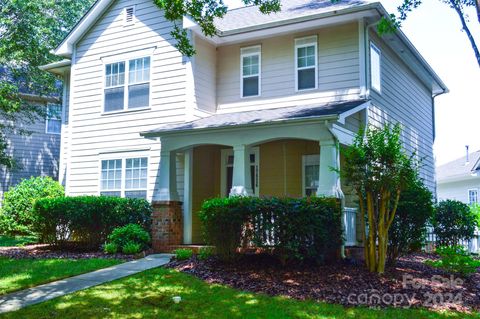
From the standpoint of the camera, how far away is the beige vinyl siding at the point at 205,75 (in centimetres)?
1362

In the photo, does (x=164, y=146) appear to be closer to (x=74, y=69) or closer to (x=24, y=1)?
(x=74, y=69)

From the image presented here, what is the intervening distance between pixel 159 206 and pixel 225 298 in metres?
5.62

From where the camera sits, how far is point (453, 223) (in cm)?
1459

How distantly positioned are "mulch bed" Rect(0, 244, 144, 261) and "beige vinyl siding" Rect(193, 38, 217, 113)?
4.88 m

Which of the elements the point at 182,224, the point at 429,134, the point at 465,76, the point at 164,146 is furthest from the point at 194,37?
the point at 465,76

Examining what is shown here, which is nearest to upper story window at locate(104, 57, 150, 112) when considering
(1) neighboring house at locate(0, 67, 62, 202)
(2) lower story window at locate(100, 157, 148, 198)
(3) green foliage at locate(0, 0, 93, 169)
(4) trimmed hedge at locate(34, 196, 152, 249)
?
(2) lower story window at locate(100, 157, 148, 198)

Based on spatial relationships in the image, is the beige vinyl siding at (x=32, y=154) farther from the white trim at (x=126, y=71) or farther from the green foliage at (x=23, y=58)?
the white trim at (x=126, y=71)

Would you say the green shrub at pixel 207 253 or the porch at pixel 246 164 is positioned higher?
the porch at pixel 246 164

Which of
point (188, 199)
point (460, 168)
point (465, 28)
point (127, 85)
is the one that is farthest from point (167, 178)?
point (460, 168)

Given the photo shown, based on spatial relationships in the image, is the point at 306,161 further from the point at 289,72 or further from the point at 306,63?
the point at 306,63

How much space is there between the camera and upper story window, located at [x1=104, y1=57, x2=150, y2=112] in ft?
46.7

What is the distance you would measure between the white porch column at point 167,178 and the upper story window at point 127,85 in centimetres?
239

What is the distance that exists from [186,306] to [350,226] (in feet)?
17.4

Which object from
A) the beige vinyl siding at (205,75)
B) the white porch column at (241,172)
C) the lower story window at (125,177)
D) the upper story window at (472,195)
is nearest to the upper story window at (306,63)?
the beige vinyl siding at (205,75)
